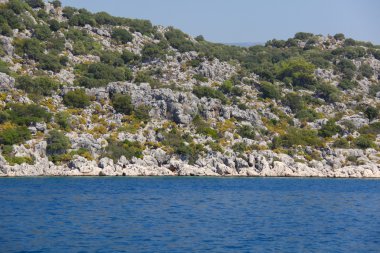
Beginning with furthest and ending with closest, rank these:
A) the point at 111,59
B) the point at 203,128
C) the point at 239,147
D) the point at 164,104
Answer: the point at 111,59
the point at 164,104
the point at 203,128
the point at 239,147

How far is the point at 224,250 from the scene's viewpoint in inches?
1179

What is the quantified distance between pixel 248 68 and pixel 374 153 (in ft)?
142

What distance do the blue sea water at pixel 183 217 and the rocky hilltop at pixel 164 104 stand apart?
1252 centimetres

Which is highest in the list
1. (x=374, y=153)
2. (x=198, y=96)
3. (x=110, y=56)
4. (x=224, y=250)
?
(x=110, y=56)

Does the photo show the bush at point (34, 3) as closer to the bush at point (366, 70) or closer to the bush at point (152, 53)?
the bush at point (152, 53)

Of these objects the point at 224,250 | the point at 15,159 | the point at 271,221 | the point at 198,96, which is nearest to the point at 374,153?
the point at 198,96

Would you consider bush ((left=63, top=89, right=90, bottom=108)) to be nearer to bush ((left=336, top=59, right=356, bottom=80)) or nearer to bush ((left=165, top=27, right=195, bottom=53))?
bush ((left=165, top=27, right=195, bottom=53))

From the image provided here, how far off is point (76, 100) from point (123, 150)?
16.3 meters

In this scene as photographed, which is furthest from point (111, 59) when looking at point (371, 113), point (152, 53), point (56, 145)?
point (371, 113)

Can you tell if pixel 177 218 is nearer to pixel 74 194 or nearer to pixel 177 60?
pixel 74 194

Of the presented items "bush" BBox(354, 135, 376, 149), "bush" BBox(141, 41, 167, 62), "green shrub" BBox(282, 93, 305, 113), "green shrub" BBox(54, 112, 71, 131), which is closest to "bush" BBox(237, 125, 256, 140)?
"bush" BBox(354, 135, 376, 149)

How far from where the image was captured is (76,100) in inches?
3698

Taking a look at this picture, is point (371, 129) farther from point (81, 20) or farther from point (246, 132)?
point (81, 20)

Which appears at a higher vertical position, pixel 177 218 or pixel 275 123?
pixel 275 123
